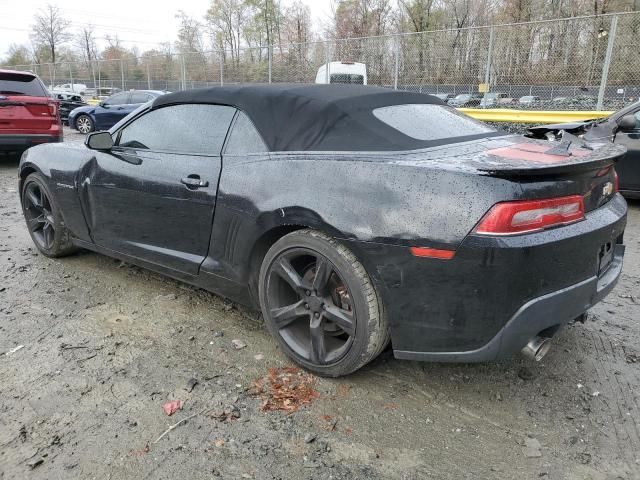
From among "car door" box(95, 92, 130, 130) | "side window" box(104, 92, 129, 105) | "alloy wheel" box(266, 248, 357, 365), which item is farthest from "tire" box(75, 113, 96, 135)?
"alloy wheel" box(266, 248, 357, 365)

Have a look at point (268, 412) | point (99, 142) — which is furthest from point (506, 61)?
point (268, 412)

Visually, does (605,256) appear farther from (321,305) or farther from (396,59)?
(396,59)

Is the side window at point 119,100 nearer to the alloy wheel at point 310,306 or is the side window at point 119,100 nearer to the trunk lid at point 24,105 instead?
the trunk lid at point 24,105

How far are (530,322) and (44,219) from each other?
4.12 m

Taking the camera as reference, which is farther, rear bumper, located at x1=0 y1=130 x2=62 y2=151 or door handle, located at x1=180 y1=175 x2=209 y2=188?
rear bumper, located at x1=0 y1=130 x2=62 y2=151

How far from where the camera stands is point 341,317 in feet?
8.04

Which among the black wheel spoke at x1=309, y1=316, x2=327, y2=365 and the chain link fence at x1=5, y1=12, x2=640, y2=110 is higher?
the chain link fence at x1=5, y1=12, x2=640, y2=110

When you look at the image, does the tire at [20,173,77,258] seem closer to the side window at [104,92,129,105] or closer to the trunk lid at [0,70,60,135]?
the trunk lid at [0,70,60,135]

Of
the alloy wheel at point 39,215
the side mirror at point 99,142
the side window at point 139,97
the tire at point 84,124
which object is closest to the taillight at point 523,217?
the side mirror at point 99,142

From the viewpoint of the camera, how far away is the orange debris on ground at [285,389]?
2.43 metres

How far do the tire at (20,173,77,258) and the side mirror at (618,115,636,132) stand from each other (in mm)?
6345

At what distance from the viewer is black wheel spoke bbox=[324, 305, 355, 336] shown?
2412mm

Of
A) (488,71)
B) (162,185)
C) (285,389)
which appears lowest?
(285,389)

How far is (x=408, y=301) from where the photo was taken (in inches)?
86.7
